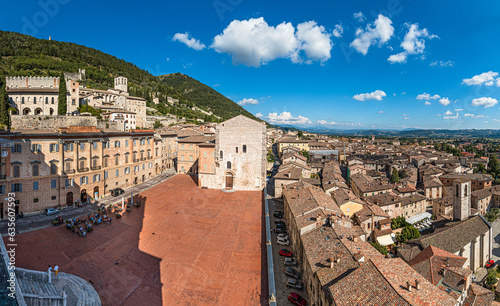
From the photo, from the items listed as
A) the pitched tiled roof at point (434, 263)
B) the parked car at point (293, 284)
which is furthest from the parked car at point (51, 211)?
the pitched tiled roof at point (434, 263)

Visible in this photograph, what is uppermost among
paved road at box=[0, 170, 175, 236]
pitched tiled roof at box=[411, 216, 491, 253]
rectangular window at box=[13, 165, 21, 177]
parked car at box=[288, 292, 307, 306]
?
rectangular window at box=[13, 165, 21, 177]

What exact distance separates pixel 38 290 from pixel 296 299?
51.9 feet

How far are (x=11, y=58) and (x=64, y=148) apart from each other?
9655 cm

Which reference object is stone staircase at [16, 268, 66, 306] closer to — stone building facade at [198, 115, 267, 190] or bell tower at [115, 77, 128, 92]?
stone building facade at [198, 115, 267, 190]

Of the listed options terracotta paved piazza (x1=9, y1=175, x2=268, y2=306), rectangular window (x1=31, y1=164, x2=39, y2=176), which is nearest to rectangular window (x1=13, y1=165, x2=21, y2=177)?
rectangular window (x1=31, y1=164, x2=39, y2=176)

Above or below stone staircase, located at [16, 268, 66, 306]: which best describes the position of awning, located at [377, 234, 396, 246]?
below

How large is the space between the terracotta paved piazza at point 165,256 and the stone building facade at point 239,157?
12043 mm

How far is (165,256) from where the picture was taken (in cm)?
1944

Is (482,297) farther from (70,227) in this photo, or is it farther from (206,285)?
(70,227)

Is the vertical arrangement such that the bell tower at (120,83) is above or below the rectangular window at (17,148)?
above

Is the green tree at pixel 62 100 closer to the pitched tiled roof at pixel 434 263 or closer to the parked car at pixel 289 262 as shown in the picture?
the parked car at pixel 289 262

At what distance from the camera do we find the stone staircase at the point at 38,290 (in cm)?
1191

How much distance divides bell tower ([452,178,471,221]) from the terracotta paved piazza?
33.8 m

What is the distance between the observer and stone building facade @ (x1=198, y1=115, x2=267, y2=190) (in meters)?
41.3
